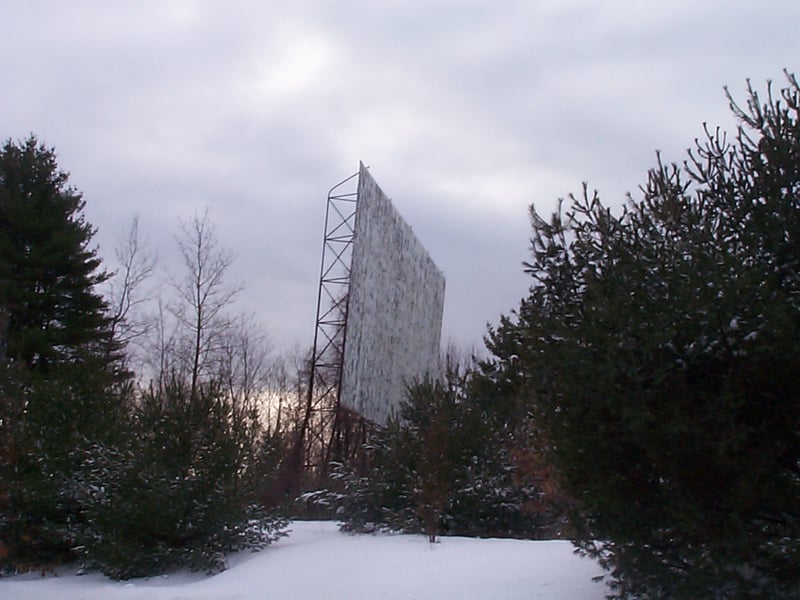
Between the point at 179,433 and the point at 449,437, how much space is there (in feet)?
16.5

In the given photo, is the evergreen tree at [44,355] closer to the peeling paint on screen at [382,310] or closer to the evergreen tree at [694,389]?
the peeling paint on screen at [382,310]

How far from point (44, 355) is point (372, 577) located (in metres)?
18.1

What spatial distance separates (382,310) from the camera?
27.2 metres

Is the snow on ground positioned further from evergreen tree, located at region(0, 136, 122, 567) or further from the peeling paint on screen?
the peeling paint on screen

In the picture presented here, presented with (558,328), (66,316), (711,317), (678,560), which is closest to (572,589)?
(678,560)

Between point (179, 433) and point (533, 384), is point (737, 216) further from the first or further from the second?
point (179, 433)

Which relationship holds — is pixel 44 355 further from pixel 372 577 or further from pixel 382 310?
pixel 372 577

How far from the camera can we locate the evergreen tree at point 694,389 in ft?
21.2

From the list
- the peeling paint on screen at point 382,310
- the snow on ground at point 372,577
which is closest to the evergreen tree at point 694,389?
the snow on ground at point 372,577

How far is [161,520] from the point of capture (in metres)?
14.1

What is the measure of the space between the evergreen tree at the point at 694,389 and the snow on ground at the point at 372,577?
1888 mm

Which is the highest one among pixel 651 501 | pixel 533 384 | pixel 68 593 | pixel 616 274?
pixel 616 274

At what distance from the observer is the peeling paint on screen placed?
24.7 meters

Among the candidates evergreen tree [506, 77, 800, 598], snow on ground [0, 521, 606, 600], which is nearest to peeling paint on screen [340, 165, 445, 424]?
snow on ground [0, 521, 606, 600]
